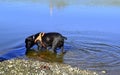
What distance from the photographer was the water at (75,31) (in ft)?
40.7

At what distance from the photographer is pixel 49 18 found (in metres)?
20.2

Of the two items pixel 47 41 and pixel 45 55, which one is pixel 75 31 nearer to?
pixel 47 41

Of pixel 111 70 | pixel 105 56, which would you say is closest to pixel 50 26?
pixel 105 56

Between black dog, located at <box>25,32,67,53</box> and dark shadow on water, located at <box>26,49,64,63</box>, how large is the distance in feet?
0.70

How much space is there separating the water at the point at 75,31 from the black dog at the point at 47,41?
429 millimetres

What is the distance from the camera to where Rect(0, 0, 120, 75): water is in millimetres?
12406

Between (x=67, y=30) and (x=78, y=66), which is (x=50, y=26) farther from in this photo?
(x=78, y=66)

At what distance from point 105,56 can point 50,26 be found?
573cm

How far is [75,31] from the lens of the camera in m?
16.7

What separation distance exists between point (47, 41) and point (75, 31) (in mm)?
3572

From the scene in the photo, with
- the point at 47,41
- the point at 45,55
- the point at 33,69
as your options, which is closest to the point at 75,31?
the point at 47,41

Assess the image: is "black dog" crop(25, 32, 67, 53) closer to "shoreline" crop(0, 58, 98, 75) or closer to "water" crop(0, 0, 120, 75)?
"water" crop(0, 0, 120, 75)

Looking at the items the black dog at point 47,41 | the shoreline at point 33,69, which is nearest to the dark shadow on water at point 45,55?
the black dog at point 47,41

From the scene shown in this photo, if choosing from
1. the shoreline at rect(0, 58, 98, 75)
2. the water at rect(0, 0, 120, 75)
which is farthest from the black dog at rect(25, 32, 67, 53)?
the shoreline at rect(0, 58, 98, 75)
